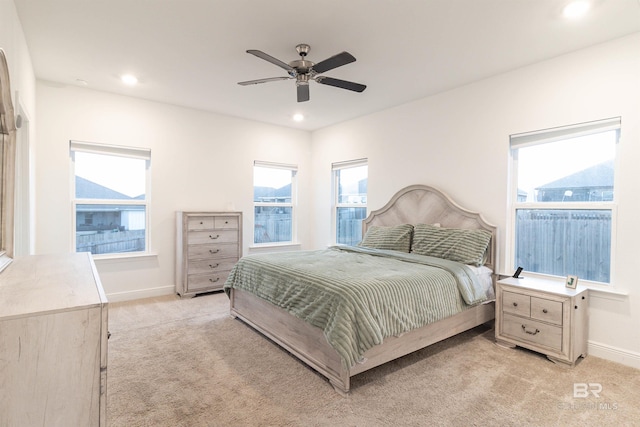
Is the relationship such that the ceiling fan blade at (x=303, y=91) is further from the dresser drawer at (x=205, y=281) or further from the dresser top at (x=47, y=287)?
the dresser drawer at (x=205, y=281)

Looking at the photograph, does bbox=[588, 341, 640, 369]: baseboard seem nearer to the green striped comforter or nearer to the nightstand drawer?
the nightstand drawer

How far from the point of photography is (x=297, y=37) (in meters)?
2.61

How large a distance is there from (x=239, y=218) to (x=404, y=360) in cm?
298

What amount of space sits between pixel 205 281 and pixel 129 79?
258cm

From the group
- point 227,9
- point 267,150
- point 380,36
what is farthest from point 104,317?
point 267,150

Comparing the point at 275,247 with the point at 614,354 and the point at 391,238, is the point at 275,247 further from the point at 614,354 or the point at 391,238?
the point at 614,354

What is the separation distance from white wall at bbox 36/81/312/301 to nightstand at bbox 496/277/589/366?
3645 mm

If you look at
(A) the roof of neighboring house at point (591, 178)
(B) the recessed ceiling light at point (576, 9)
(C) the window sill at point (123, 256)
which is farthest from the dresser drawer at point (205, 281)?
(B) the recessed ceiling light at point (576, 9)

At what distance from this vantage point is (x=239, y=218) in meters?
4.66

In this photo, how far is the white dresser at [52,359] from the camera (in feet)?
3.03

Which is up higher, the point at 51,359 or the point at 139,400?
the point at 51,359

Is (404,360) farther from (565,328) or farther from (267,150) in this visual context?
(267,150)

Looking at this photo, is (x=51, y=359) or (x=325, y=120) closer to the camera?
(x=51, y=359)

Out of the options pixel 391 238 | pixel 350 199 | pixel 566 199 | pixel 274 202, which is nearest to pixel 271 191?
pixel 274 202
